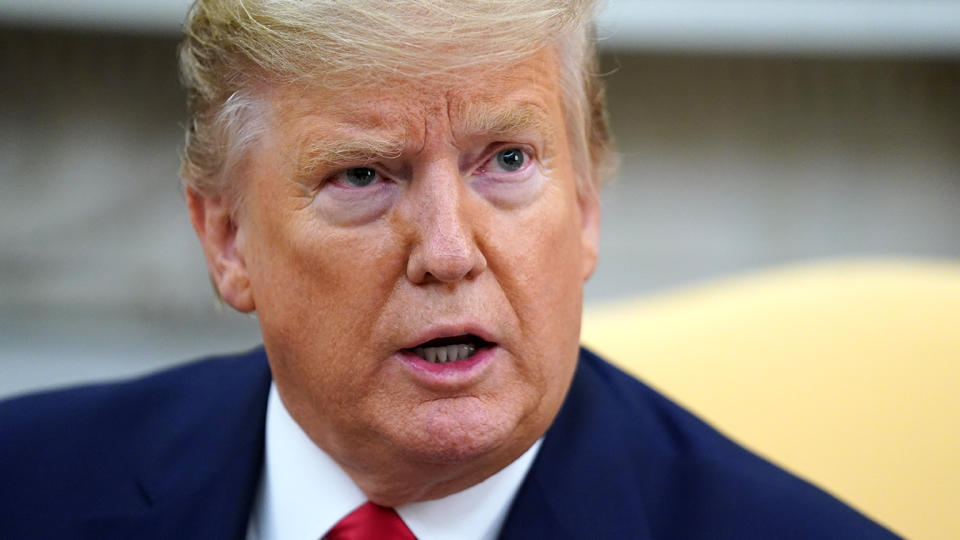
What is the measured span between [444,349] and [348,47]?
0.40m

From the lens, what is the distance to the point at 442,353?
55.0 inches

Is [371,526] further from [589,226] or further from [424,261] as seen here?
[589,226]

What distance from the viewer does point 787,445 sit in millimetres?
2029

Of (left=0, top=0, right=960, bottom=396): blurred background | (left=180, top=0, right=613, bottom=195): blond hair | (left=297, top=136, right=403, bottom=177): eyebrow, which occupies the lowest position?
(left=297, top=136, right=403, bottom=177): eyebrow

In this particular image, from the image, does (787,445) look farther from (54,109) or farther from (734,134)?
(54,109)

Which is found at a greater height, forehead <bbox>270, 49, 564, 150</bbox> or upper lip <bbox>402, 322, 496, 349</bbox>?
forehead <bbox>270, 49, 564, 150</bbox>

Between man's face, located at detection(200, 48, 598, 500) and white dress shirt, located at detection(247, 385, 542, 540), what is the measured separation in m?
0.09

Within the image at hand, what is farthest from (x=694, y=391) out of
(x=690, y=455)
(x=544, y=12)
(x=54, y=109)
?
(x=54, y=109)

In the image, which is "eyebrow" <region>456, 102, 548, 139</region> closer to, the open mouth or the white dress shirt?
the open mouth

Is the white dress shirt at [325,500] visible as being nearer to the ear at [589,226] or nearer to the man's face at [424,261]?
the man's face at [424,261]

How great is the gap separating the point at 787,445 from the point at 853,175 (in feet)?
10.3

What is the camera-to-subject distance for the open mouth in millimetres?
1399

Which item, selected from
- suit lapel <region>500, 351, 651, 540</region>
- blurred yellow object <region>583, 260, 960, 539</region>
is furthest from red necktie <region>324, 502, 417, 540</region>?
blurred yellow object <region>583, 260, 960, 539</region>

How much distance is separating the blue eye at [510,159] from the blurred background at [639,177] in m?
3.36
